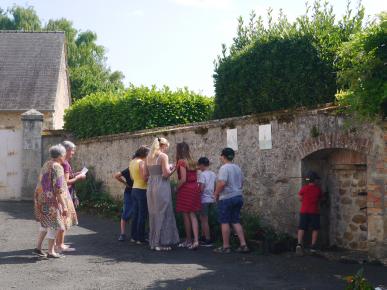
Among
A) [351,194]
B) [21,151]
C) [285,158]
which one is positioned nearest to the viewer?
[351,194]

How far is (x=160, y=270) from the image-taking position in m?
7.68

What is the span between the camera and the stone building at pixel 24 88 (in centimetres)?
1773

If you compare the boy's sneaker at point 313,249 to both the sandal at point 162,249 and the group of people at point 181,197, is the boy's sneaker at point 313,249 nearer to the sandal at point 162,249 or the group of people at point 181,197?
the group of people at point 181,197

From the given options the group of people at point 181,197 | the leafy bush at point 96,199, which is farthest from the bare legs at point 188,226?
the leafy bush at point 96,199

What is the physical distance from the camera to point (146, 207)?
1017 centimetres

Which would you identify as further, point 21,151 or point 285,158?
point 21,151

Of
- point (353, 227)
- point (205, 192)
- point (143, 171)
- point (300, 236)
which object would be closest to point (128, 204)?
point (143, 171)

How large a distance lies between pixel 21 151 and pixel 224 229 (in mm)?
10401

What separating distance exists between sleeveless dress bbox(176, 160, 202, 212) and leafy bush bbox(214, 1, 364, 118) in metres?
2.27

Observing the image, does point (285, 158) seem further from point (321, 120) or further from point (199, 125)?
point (199, 125)

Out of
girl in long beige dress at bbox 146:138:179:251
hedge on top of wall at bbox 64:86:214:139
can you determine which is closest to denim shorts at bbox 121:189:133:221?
girl in long beige dress at bbox 146:138:179:251

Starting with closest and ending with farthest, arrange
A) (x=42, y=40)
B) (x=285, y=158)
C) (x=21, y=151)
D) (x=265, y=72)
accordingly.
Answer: (x=285, y=158) → (x=265, y=72) → (x=21, y=151) → (x=42, y=40)

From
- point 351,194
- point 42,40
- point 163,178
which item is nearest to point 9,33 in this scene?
point 42,40

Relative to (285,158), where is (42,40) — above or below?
above
